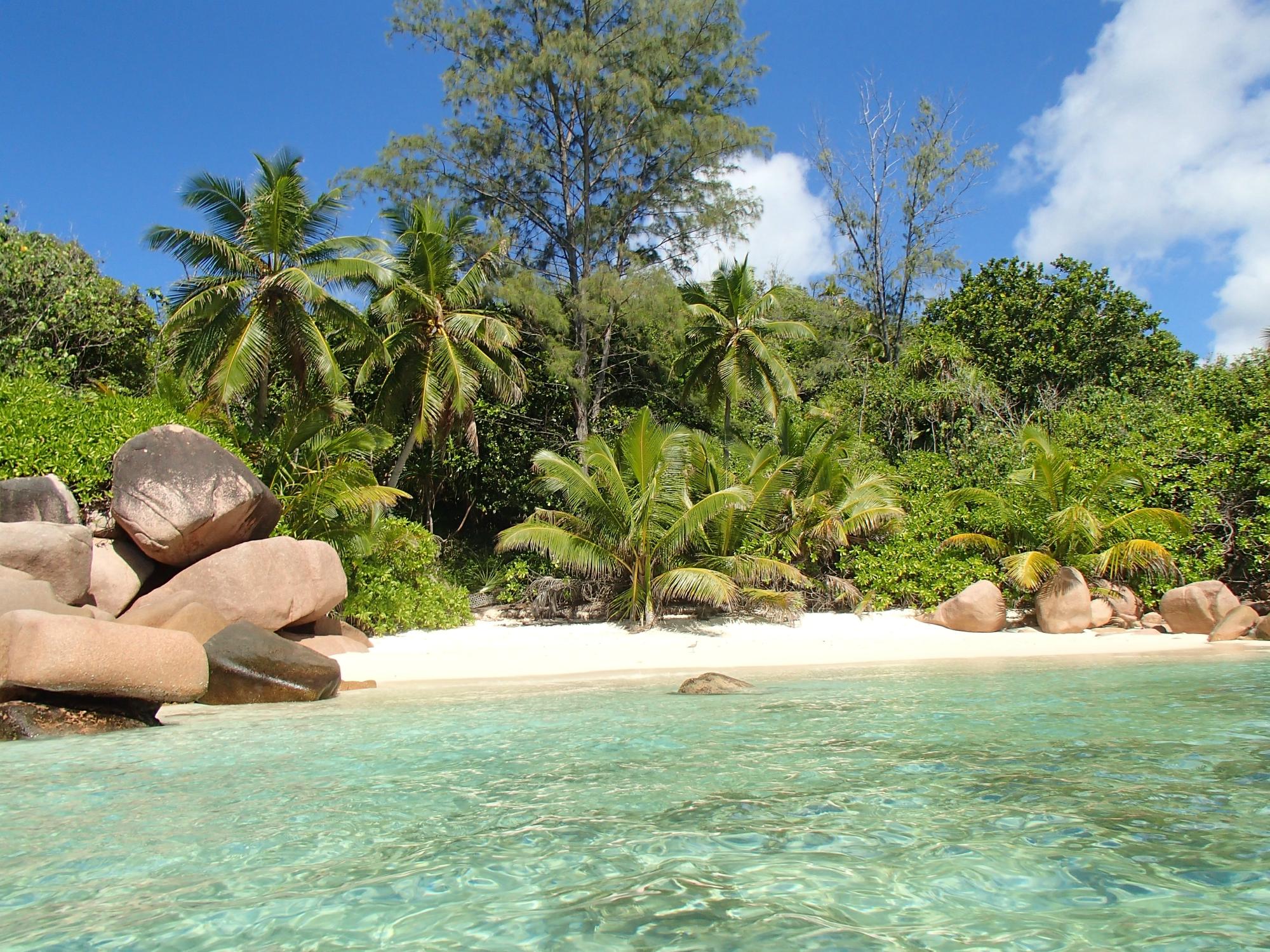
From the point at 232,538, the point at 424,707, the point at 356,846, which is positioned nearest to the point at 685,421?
the point at 232,538

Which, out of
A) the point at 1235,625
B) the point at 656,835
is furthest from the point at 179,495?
the point at 1235,625

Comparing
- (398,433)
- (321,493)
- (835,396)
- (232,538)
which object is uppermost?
(835,396)

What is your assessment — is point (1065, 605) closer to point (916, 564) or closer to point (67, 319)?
point (916, 564)

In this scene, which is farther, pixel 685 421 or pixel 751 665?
pixel 685 421

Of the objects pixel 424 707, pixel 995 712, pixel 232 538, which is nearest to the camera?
pixel 995 712

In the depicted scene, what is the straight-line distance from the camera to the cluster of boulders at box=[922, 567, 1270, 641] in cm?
1471

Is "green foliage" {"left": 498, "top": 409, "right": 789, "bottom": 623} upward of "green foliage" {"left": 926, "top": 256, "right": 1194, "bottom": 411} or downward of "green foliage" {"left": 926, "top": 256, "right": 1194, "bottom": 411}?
downward

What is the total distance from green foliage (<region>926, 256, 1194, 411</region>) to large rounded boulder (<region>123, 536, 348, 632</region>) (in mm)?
21024

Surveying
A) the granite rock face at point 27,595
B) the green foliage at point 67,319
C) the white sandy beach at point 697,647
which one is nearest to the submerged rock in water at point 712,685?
the white sandy beach at point 697,647

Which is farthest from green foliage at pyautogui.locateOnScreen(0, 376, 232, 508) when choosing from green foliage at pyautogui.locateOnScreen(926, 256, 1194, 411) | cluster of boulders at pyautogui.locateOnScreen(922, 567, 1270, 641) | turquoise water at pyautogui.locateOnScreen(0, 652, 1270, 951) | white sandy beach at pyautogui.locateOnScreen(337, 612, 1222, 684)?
green foliage at pyautogui.locateOnScreen(926, 256, 1194, 411)

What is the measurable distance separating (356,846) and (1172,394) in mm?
23936

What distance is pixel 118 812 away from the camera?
452 cm

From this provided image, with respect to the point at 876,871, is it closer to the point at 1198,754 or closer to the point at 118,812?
the point at 1198,754

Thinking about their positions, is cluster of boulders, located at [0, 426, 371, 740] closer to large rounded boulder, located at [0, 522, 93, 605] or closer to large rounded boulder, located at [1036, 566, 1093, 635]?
large rounded boulder, located at [0, 522, 93, 605]
